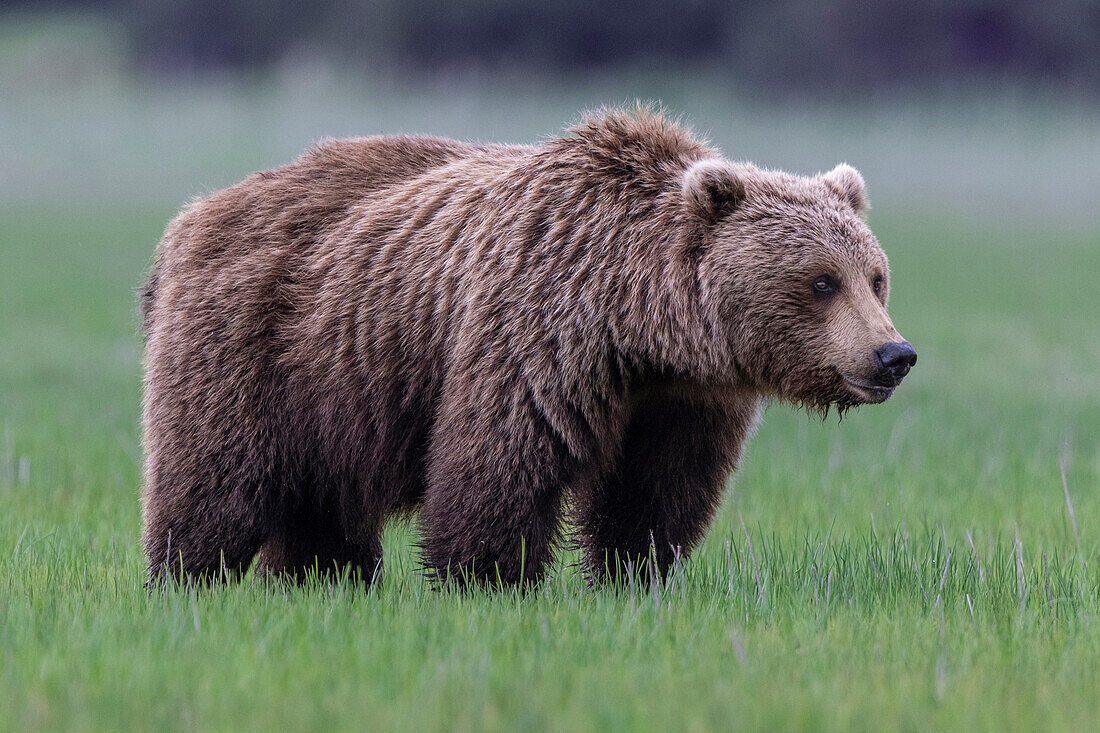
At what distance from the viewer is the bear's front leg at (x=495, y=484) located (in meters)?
5.05

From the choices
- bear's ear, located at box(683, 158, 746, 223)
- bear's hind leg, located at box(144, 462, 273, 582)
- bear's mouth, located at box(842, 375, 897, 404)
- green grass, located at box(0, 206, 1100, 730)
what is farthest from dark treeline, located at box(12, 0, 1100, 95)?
bear's hind leg, located at box(144, 462, 273, 582)

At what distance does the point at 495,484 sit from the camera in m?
5.05

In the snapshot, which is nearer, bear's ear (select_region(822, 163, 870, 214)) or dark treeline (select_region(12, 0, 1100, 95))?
bear's ear (select_region(822, 163, 870, 214))

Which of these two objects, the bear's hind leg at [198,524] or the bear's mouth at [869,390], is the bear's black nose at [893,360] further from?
the bear's hind leg at [198,524]

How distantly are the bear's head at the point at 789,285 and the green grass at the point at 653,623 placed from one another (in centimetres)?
73

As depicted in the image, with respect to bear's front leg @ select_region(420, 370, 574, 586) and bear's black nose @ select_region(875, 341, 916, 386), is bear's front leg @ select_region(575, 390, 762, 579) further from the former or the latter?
bear's black nose @ select_region(875, 341, 916, 386)

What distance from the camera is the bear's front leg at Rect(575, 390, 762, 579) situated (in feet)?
18.1

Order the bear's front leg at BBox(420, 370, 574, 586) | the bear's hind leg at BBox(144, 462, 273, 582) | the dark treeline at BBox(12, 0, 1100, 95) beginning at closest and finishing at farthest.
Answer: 1. the bear's front leg at BBox(420, 370, 574, 586)
2. the bear's hind leg at BBox(144, 462, 273, 582)
3. the dark treeline at BBox(12, 0, 1100, 95)

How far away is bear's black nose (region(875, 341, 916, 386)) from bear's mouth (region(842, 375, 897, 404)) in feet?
0.11

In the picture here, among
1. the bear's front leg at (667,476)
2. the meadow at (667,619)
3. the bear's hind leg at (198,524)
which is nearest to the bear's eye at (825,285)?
the bear's front leg at (667,476)

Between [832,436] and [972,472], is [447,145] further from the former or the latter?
[832,436]

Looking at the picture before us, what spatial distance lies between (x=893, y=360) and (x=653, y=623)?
125 cm

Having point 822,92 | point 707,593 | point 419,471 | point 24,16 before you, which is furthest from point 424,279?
point 24,16

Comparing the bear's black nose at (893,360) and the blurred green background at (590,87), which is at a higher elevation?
the bear's black nose at (893,360)
